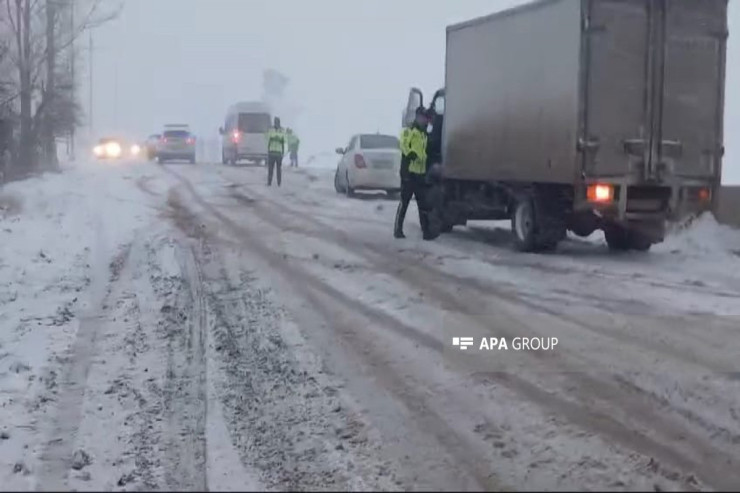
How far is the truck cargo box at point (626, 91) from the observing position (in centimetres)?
1327

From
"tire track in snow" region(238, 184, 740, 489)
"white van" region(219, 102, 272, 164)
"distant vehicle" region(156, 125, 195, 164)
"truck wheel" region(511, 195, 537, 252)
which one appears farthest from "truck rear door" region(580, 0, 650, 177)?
"distant vehicle" region(156, 125, 195, 164)

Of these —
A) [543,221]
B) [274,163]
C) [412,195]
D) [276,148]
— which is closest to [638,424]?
[543,221]

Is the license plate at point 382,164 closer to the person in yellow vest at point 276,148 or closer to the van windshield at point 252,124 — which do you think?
the person in yellow vest at point 276,148

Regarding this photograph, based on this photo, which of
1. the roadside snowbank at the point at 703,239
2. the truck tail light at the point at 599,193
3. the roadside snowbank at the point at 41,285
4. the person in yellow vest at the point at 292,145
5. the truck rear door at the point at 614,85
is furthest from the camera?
the person in yellow vest at the point at 292,145

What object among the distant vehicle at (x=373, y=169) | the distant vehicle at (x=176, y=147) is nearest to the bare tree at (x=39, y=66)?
the distant vehicle at (x=176, y=147)

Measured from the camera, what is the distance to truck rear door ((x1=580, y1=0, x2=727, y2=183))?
43.5 feet

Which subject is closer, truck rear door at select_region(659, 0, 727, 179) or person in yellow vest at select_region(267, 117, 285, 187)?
truck rear door at select_region(659, 0, 727, 179)

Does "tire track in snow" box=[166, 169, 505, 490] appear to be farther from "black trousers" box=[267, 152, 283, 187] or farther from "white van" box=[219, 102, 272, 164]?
"white van" box=[219, 102, 272, 164]

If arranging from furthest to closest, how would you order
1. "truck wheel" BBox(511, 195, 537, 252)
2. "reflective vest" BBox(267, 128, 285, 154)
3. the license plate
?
"reflective vest" BBox(267, 128, 285, 154), the license plate, "truck wheel" BBox(511, 195, 537, 252)

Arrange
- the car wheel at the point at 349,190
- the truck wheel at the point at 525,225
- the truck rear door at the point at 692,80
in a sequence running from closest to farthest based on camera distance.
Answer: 1. the truck rear door at the point at 692,80
2. the truck wheel at the point at 525,225
3. the car wheel at the point at 349,190

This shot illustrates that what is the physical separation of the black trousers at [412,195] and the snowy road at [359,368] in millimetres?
1170

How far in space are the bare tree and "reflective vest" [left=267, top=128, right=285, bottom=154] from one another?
9.04m

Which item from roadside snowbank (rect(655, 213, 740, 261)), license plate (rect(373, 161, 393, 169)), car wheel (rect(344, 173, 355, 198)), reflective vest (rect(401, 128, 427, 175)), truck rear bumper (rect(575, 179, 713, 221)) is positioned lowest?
roadside snowbank (rect(655, 213, 740, 261))

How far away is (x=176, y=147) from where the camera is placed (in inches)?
1880
